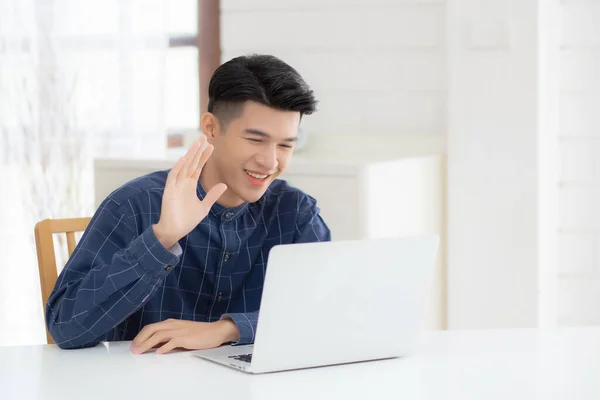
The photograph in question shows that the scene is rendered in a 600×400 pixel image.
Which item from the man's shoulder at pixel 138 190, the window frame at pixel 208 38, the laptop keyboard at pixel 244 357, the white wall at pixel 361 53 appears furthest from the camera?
the window frame at pixel 208 38

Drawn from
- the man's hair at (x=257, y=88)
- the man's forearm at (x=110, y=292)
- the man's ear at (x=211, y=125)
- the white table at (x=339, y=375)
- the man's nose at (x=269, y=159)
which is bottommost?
the white table at (x=339, y=375)

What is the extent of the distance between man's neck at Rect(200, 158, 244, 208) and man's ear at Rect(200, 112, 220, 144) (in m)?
0.05

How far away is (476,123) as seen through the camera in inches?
112

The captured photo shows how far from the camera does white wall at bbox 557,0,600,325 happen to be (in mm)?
2842

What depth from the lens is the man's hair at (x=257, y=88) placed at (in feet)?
5.74

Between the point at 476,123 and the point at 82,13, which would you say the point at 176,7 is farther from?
the point at 476,123

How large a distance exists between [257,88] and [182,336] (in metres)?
0.49

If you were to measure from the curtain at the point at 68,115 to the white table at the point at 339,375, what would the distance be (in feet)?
5.55

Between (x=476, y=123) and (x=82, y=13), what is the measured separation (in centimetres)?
137

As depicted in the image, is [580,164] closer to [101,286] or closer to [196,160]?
[196,160]

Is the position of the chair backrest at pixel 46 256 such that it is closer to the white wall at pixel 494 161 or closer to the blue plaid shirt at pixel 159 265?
the blue plaid shirt at pixel 159 265

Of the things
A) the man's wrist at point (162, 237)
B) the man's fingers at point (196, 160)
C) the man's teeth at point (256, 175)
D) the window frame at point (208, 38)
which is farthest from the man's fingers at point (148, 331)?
the window frame at point (208, 38)

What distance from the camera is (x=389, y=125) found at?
3061 millimetres

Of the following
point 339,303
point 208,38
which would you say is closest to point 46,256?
point 339,303
